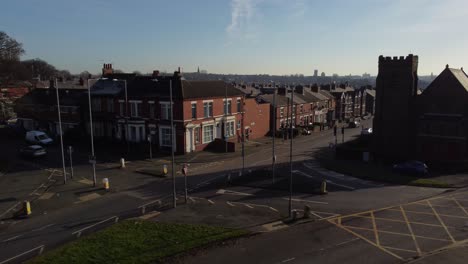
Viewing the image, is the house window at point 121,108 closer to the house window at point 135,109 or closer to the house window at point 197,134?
the house window at point 135,109

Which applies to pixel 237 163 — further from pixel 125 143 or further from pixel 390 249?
pixel 390 249

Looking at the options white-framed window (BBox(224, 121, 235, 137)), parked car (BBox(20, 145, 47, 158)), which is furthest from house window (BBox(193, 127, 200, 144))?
parked car (BBox(20, 145, 47, 158))

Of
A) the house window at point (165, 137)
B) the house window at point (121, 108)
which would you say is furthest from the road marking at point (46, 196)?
the house window at point (121, 108)

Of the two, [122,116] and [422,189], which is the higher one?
[122,116]

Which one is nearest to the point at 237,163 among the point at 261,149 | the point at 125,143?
the point at 261,149

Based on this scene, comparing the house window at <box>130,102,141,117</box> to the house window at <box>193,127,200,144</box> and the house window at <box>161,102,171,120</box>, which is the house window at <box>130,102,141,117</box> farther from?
the house window at <box>193,127,200,144</box>
